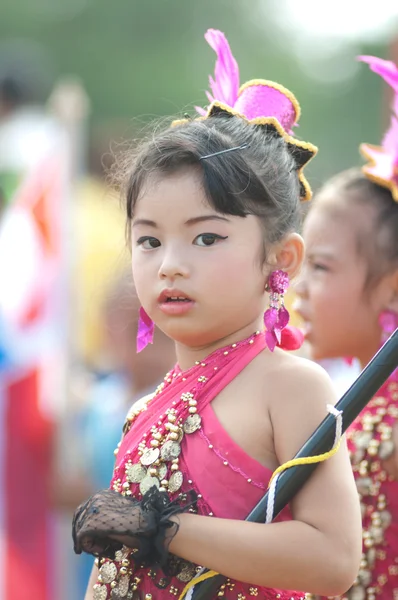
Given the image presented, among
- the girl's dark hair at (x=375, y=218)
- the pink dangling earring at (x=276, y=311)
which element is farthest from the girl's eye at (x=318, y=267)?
the pink dangling earring at (x=276, y=311)

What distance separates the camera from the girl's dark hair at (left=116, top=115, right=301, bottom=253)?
6.71 ft

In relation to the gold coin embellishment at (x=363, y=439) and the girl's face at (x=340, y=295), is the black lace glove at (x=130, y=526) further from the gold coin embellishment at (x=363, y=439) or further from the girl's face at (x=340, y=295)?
the girl's face at (x=340, y=295)

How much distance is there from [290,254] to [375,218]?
2.82ft

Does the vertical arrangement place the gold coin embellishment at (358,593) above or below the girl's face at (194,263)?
below

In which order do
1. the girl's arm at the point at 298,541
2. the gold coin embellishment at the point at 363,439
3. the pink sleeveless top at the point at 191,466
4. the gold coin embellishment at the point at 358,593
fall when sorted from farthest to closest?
1. the gold coin embellishment at the point at 363,439
2. the gold coin embellishment at the point at 358,593
3. the pink sleeveless top at the point at 191,466
4. the girl's arm at the point at 298,541

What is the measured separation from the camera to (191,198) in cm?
203

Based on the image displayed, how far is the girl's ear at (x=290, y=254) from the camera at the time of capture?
2.14 m

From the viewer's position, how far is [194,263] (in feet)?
6.56

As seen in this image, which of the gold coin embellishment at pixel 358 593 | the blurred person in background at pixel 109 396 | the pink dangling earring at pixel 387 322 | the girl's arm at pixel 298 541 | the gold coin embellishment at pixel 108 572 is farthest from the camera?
the blurred person in background at pixel 109 396

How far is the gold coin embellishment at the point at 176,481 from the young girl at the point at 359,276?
0.86 m

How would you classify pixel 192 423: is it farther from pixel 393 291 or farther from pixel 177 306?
pixel 393 291

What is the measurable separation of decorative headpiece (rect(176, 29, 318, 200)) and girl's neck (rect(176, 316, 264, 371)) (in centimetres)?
35

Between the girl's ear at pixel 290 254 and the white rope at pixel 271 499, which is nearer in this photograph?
the white rope at pixel 271 499

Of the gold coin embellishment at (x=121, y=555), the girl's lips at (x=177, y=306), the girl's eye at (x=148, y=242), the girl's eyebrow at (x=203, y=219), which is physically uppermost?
the girl's eyebrow at (x=203, y=219)
